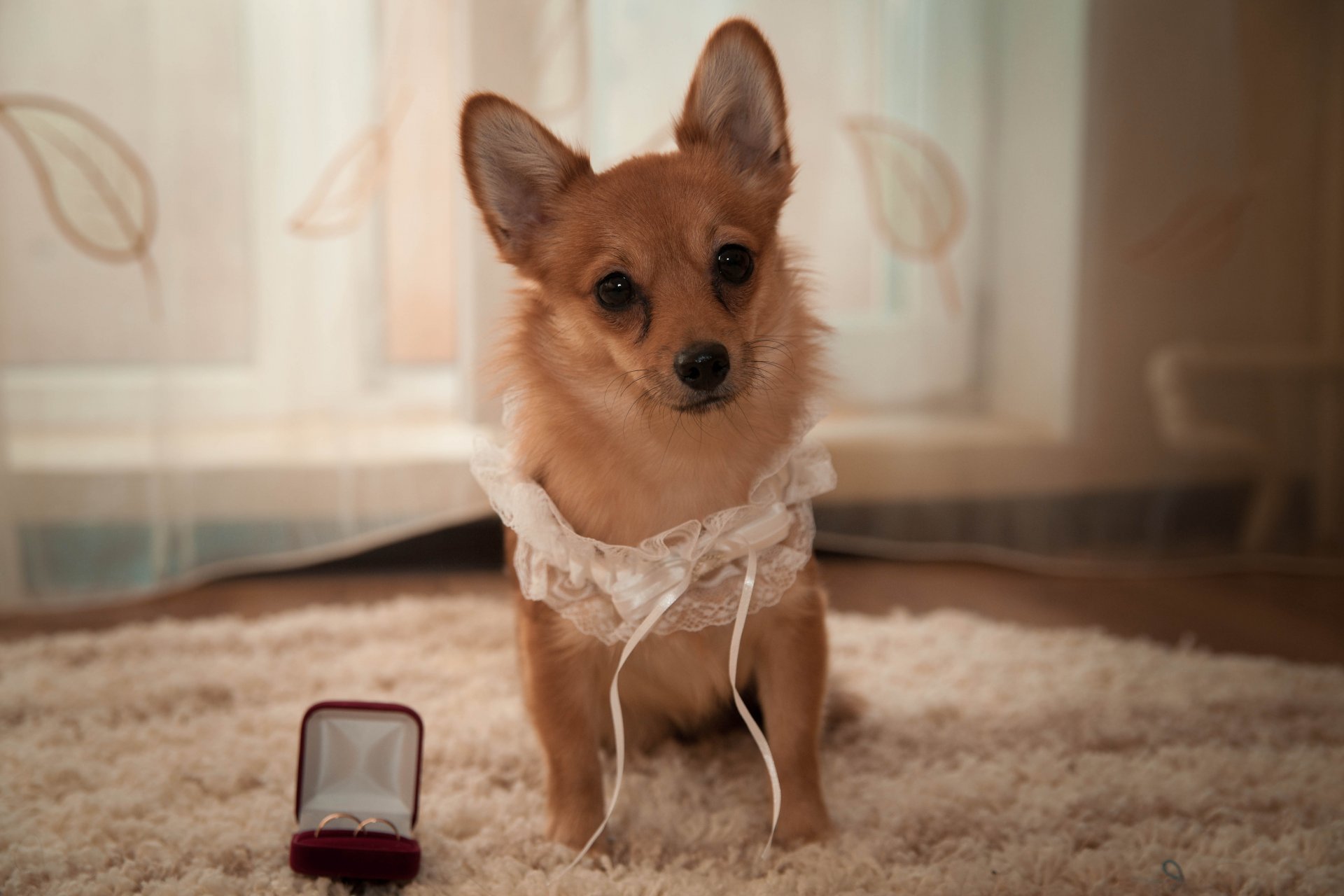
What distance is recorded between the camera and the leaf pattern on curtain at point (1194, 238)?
2.84m

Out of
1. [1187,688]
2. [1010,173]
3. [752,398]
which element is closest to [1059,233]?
[1010,173]

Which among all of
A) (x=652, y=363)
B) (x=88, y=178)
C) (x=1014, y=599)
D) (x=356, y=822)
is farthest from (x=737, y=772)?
(x=88, y=178)

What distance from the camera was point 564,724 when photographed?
143 cm

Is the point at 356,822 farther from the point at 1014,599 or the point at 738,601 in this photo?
the point at 1014,599

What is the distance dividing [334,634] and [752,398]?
1275 mm

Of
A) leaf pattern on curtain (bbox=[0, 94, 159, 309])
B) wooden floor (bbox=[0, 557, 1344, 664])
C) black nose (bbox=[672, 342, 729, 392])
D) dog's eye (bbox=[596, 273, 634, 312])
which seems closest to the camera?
black nose (bbox=[672, 342, 729, 392])

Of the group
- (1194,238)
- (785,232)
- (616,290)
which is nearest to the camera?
(616,290)

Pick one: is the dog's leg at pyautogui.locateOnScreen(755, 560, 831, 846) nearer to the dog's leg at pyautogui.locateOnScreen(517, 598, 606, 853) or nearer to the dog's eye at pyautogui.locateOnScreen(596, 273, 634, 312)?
the dog's leg at pyautogui.locateOnScreen(517, 598, 606, 853)

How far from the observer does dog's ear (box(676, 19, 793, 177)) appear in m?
1.40

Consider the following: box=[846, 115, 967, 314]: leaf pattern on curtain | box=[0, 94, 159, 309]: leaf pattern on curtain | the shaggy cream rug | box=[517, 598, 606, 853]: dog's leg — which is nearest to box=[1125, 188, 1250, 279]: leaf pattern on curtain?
box=[846, 115, 967, 314]: leaf pattern on curtain

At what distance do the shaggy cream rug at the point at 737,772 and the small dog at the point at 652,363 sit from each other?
0.42 feet

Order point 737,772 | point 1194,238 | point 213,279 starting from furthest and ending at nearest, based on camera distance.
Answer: point 1194,238
point 213,279
point 737,772

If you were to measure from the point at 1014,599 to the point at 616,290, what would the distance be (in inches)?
62.6

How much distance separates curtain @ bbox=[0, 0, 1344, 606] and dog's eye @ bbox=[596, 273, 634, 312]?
1.06 meters
